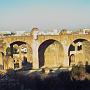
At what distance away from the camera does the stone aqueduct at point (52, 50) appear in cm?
3941

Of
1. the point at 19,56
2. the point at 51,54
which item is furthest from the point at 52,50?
the point at 19,56

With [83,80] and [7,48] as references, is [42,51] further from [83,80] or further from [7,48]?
[83,80]

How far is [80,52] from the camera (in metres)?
40.4

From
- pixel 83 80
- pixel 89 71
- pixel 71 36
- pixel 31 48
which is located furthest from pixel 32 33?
pixel 83 80

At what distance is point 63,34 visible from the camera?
3947cm

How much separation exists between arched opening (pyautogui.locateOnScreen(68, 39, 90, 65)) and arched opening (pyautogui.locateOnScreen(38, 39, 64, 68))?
1.22 meters

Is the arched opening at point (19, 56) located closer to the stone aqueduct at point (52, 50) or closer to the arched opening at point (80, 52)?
the stone aqueduct at point (52, 50)

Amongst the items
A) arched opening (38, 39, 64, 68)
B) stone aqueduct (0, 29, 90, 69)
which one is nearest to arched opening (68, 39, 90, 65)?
stone aqueduct (0, 29, 90, 69)

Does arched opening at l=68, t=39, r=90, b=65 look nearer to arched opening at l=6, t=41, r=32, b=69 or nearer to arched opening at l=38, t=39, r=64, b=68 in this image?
arched opening at l=38, t=39, r=64, b=68

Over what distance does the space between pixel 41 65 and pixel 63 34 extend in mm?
4427

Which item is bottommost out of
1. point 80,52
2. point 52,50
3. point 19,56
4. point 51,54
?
point 19,56

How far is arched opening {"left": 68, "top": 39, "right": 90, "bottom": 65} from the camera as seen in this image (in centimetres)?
3956

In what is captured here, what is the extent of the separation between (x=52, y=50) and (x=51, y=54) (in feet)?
1.55

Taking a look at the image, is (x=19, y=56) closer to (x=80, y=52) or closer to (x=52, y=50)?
(x=52, y=50)
